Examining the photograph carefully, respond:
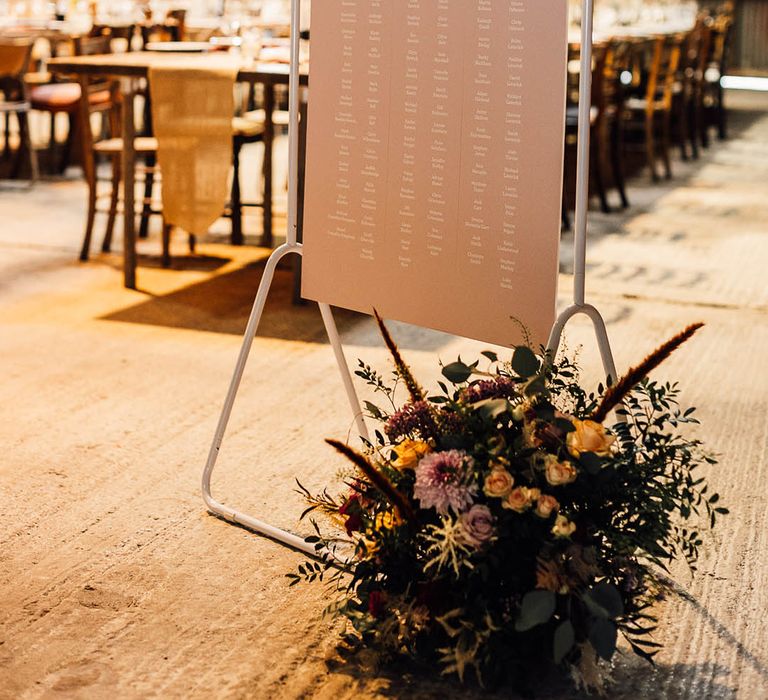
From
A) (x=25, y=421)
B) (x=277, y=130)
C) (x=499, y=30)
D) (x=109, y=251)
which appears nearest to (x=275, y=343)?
(x=25, y=421)

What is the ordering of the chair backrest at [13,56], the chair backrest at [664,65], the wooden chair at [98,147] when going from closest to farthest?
the wooden chair at [98,147], the chair backrest at [13,56], the chair backrest at [664,65]

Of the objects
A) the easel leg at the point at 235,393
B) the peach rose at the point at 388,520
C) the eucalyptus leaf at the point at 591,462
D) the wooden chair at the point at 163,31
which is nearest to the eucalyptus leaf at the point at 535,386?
the eucalyptus leaf at the point at 591,462

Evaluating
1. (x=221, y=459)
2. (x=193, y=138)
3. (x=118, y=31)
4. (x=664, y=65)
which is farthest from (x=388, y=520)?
(x=664, y=65)

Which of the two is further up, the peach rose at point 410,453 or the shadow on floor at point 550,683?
the peach rose at point 410,453

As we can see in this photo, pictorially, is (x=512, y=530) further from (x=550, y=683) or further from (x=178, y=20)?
(x=178, y=20)

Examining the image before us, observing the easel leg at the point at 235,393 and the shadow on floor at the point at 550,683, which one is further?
the easel leg at the point at 235,393

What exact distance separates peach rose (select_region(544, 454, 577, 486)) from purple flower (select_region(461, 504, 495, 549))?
0.11m

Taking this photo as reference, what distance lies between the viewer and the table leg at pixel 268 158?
530 centimetres

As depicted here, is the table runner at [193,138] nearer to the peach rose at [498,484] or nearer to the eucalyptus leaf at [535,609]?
the peach rose at [498,484]

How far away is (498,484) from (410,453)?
0.64 ft

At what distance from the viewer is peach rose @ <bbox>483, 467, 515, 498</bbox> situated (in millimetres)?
Result: 1901

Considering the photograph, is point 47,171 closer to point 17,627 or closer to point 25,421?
point 25,421

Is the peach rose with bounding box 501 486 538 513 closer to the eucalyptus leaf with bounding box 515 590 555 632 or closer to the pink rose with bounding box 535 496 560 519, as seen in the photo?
the pink rose with bounding box 535 496 560 519

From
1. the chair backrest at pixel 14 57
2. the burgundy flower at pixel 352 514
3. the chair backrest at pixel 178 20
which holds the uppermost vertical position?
the chair backrest at pixel 178 20
